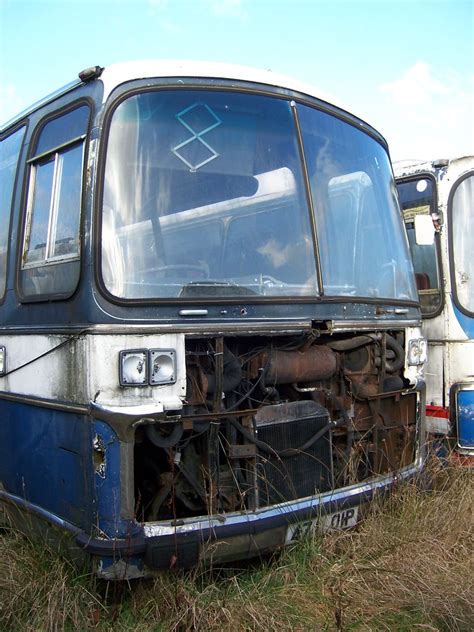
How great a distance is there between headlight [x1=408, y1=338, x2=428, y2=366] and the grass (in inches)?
42.4

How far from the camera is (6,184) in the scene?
4.14 metres

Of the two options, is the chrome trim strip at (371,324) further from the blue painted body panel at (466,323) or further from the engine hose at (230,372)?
the blue painted body panel at (466,323)

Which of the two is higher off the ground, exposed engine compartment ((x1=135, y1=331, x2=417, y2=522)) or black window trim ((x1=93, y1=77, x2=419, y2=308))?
black window trim ((x1=93, y1=77, x2=419, y2=308))

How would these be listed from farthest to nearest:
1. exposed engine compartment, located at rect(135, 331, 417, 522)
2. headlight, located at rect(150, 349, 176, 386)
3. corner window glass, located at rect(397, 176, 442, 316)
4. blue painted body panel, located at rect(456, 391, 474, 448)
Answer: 1. corner window glass, located at rect(397, 176, 442, 316)
2. blue painted body panel, located at rect(456, 391, 474, 448)
3. exposed engine compartment, located at rect(135, 331, 417, 522)
4. headlight, located at rect(150, 349, 176, 386)

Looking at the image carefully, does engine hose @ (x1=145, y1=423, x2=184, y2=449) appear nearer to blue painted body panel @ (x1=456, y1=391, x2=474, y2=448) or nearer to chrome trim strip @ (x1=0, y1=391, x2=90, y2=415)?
chrome trim strip @ (x1=0, y1=391, x2=90, y2=415)

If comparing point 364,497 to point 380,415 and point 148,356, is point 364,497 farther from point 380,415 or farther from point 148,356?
point 148,356

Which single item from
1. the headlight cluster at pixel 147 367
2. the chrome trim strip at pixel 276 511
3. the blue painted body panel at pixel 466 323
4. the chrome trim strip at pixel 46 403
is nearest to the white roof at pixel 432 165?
the blue painted body panel at pixel 466 323

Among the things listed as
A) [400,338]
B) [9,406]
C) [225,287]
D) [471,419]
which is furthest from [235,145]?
[471,419]

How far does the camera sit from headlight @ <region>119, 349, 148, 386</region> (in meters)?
2.99

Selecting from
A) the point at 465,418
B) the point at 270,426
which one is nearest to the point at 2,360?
the point at 270,426

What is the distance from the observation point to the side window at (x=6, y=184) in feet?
13.0

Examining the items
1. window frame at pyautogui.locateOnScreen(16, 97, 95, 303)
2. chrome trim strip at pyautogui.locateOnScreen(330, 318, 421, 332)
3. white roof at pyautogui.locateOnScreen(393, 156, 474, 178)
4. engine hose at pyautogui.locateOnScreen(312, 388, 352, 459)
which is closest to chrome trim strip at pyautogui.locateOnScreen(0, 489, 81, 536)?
window frame at pyautogui.locateOnScreen(16, 97, 95, 303)

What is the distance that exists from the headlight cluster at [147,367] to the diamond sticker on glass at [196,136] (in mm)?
1001

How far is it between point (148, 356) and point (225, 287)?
1.92ft
